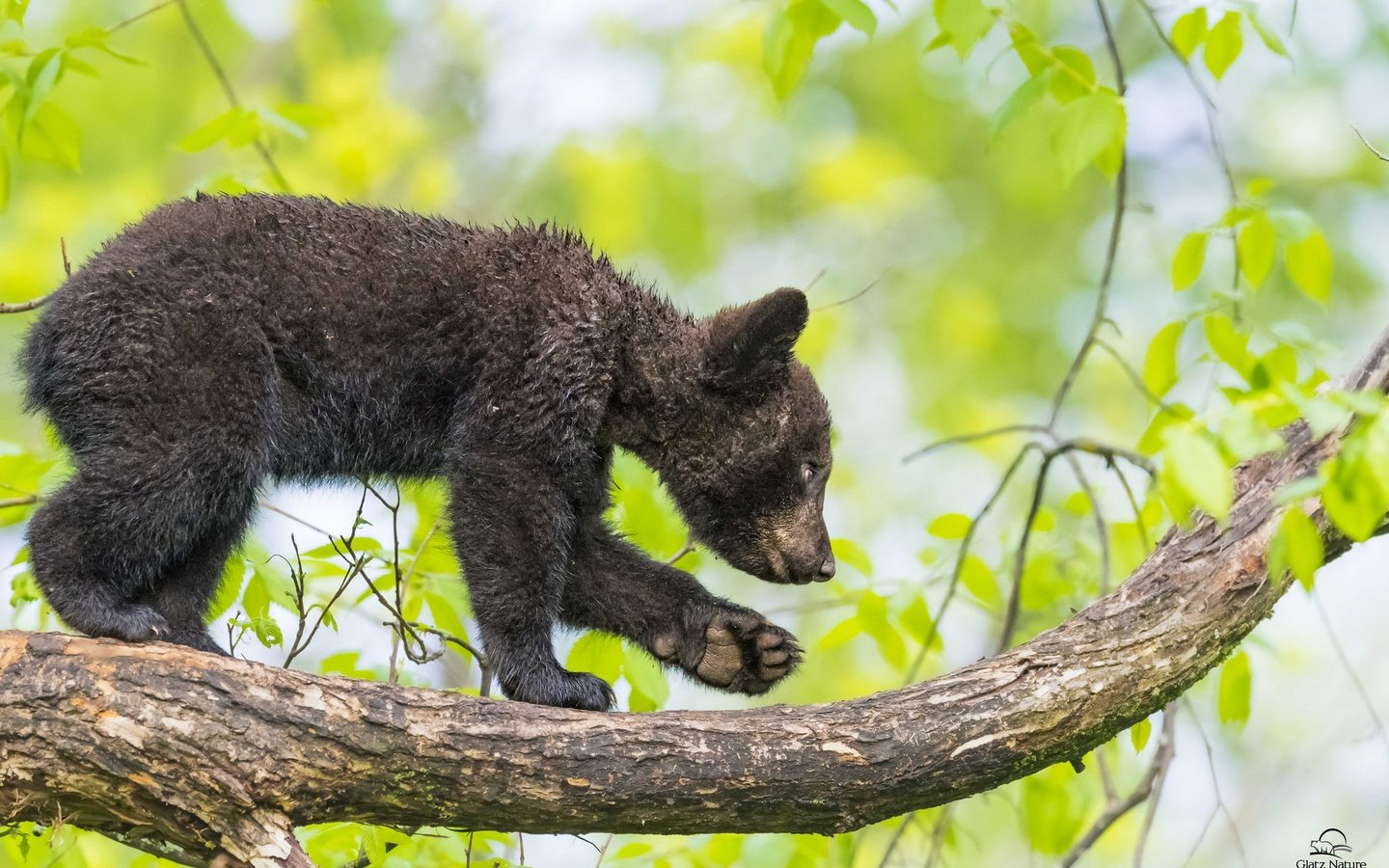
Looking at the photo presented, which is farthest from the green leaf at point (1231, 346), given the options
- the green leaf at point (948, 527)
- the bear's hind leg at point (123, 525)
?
the bear's hind leg at point (123, 525)

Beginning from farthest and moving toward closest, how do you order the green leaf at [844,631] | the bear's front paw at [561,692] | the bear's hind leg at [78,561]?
the green leaf at [844,631] < the bear's front paw at [561,692] < the bear's hind leg at [78,561]

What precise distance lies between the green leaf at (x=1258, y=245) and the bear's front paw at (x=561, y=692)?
128 inches

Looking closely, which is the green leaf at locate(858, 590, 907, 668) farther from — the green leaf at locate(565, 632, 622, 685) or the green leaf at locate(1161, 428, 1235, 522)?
the green leaf at locate(1161, 428, 1235, 522)

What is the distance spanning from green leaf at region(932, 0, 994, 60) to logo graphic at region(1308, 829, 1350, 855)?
3.98 meters

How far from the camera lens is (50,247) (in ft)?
37.7

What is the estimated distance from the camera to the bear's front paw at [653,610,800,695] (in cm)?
577

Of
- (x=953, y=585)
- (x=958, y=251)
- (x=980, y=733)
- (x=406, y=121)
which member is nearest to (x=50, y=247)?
(x=406, y=121)

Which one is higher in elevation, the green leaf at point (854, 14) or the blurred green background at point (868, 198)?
the blurred green background at point (868, 198)

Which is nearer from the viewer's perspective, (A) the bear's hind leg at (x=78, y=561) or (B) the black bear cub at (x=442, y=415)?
(A) the bear's hind leg at (x=78, y=561)

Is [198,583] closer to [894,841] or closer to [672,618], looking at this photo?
[672,618]

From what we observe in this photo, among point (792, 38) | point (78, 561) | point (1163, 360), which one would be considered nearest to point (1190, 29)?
point (1163, 360)

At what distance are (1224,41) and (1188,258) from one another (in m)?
0.91

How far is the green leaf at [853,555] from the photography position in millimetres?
6477

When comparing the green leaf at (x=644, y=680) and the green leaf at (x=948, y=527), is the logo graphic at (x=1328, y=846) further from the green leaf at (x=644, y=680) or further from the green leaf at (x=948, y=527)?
the green leaf at (x=644, y=680)
